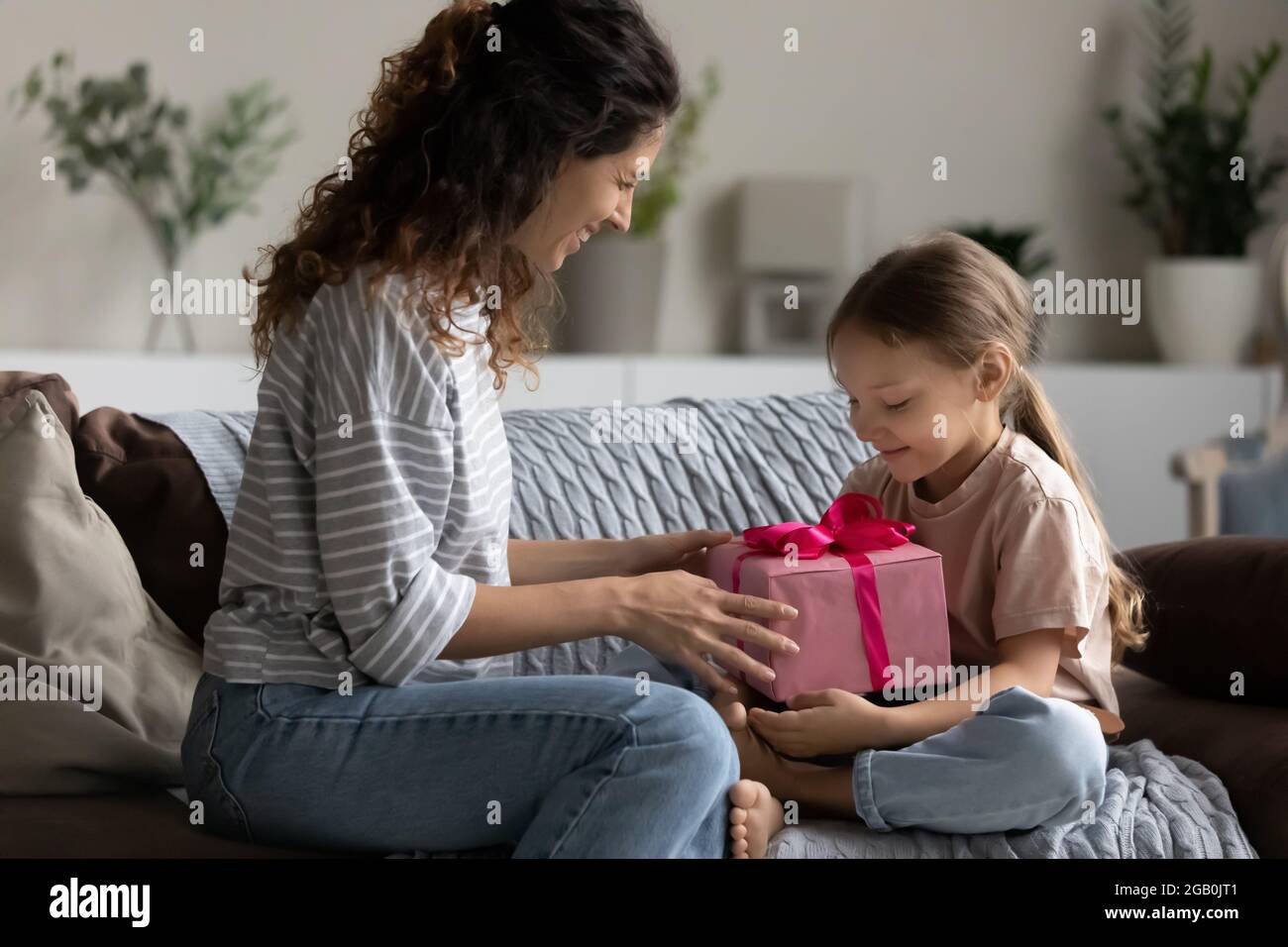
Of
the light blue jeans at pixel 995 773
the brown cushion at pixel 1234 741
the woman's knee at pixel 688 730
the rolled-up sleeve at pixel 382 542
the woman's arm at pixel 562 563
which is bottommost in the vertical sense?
the brown cushion at pixel 1234 741

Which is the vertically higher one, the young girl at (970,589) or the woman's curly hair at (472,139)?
the woman's curly hair at (472,139)

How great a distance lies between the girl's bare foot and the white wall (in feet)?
8.14

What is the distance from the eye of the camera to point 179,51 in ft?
11.1

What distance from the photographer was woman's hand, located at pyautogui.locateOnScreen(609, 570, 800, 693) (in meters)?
1.29

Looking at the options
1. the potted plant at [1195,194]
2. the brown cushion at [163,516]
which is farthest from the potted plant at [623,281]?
the brown cushion at [163,516]

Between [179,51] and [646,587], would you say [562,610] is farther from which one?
[179,51]

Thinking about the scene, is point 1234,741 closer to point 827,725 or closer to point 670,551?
point 827,725

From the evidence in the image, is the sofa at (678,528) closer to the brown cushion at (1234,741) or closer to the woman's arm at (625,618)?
the brown cushion at (1234,741)

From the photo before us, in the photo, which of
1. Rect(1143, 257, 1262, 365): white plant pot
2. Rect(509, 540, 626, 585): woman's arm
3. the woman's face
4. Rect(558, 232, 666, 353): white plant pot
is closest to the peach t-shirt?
Rect(509, 540, 626, 585): woman's arm

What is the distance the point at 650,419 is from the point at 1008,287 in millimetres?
565

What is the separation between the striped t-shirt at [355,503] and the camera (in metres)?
1.21
